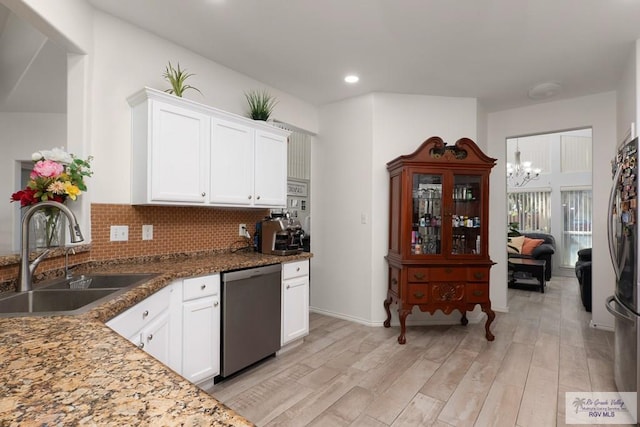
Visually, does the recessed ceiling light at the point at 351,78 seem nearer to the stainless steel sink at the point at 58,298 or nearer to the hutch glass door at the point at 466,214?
the hutch glass door at the point at 466,214

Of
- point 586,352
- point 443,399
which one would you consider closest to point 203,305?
point 443,399

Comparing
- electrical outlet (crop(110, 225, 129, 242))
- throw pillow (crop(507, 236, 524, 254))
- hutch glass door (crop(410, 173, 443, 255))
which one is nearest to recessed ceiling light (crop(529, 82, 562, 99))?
hutch glass door (crop(410, 173, 443, 255))

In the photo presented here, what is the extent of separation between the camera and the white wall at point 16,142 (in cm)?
408

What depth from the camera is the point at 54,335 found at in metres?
0.94

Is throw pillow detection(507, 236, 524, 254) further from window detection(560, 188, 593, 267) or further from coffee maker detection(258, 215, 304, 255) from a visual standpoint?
coffee maker detection(258, 215, 304, 255)

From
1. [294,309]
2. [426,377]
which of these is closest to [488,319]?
[426,377]

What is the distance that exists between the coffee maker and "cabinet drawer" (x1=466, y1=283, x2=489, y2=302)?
172 cm

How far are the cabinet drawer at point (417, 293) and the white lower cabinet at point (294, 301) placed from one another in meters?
1.01

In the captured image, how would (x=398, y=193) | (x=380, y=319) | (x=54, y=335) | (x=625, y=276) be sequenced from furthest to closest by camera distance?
(x=380, y=319) < (x=398, y=193) < (x=625, y=276) < (x=54, y=335)

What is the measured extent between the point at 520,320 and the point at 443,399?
2268 millimetres

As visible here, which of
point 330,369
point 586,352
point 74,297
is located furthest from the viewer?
point 586,352

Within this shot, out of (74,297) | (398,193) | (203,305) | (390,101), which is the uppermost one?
(390,101)

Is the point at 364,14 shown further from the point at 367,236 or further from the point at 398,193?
the point at 367,236

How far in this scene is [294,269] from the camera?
2.86 metres
